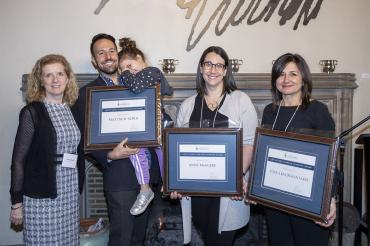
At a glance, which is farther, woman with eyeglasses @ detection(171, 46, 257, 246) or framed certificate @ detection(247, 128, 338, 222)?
woman with eyeglasses @ detection(171, 46, 257, 246)

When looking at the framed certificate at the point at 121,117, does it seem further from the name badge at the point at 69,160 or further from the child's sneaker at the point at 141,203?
the child's sneaker at the point at 141,203

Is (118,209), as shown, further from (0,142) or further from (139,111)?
(0,142)

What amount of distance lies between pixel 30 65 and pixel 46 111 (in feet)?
4.40

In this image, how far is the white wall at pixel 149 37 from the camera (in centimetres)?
286

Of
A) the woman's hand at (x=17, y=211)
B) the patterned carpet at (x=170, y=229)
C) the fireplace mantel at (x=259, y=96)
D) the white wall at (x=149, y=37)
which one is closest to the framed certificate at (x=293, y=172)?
the woman's hand at (x=17, y=211)

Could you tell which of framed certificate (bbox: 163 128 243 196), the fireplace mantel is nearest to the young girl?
framed certificate (bbox: 163 128 243 196)

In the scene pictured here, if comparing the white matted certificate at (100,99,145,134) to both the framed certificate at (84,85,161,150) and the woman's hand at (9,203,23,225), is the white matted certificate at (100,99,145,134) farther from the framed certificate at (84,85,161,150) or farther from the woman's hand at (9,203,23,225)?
the woman's hand at (9,203,23,225)

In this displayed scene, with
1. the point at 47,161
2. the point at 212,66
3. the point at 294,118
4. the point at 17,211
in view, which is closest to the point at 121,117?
the point at 47,161

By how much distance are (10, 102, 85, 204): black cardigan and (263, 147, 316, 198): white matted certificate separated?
1085 millimetres

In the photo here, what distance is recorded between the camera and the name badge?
1.77 m

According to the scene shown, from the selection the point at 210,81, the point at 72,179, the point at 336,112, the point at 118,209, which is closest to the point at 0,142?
the point at 72,179

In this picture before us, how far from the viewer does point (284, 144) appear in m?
1.57

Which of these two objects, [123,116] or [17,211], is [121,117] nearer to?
[123,116]

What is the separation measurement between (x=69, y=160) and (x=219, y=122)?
32.4 inches
